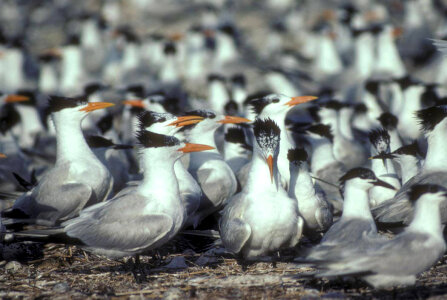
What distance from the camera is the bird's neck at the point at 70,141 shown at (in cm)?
714

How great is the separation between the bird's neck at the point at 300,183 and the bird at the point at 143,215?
1.08 metres

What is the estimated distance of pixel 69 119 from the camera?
23.9 feet

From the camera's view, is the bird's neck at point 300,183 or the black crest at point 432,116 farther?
the black crest at point 432,116

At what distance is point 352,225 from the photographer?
5.41 m

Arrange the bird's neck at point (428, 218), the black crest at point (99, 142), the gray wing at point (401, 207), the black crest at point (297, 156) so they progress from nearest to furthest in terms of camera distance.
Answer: the bird's neck at point (428, 218) → the gray wing at point (401, 207) → the black crest at point (297, 156) → the black crest at point (99, 142)

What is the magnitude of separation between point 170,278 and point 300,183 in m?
1.58

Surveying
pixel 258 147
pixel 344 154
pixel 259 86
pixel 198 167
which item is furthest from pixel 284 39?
pixel 258 147

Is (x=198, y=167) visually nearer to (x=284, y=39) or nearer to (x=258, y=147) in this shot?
(x=258, y=147)

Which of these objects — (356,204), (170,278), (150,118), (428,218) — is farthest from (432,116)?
(170,278)

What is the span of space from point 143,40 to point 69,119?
45.3 feet

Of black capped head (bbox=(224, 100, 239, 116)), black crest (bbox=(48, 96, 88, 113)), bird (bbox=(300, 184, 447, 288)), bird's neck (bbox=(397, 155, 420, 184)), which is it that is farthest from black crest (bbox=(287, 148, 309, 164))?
black capped head (bbox=(224, 100, 239, 116))

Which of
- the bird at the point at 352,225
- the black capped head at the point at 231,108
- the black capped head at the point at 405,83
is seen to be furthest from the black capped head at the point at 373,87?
the bird at the point at 352,225

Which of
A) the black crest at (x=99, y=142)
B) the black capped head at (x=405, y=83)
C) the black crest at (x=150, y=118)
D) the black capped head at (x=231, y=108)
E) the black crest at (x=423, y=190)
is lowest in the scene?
the black crest at (x=423, y=190)

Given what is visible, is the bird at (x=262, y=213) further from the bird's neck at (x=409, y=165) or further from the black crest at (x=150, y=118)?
the bird's neck at (x=409, y=165)
